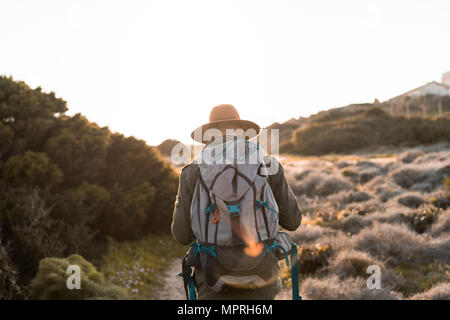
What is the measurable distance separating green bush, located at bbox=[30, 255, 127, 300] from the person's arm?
3.85 metres

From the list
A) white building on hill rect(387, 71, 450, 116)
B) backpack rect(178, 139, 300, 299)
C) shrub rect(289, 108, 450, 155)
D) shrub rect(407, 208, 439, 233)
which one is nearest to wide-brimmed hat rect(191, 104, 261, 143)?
backpack rect(178, 139, 300, 299)

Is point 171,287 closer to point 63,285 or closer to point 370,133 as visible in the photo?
point 63,285

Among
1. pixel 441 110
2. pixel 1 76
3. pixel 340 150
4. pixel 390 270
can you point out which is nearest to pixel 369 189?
pixel 390 270

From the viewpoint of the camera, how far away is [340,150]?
41281 millimetres

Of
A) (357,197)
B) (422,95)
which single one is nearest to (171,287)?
(357,197)

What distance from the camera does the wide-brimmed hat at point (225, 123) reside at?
279cm

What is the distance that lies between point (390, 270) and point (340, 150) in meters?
36.8

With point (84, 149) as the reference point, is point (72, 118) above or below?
above

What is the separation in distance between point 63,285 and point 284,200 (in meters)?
4.58

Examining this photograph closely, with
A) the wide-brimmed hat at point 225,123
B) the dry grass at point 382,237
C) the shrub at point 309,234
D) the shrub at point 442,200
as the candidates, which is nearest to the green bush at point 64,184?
the shrub at point 309,234

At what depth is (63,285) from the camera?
18.1 feet

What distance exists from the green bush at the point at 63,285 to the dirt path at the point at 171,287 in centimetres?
133
